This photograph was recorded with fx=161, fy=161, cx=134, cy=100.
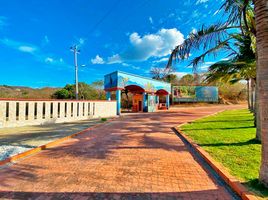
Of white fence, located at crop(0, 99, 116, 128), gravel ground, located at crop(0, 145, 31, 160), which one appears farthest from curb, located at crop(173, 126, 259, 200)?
white fence, located at crop(0, 99, 116, 128)

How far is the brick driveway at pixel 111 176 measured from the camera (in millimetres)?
2961

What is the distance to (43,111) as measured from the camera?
11711mm

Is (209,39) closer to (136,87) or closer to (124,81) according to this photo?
(124,81)

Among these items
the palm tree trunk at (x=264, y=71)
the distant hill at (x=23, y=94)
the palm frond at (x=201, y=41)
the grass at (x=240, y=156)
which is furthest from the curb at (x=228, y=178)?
the distant hill at (x=23, y=94)

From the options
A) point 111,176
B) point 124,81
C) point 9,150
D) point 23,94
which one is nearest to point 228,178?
point 111,176

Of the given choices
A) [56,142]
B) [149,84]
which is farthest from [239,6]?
[149,84]

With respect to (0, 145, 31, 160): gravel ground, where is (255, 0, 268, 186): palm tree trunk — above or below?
above

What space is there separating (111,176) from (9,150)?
4093mm

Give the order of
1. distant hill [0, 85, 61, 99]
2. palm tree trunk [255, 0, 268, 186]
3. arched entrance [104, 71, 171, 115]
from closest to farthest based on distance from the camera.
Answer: palm tree trunk [255, 0, 268, 186] → arched entrance [104, 71, 171, 115] → distant hill [0, 85, 61, 99]

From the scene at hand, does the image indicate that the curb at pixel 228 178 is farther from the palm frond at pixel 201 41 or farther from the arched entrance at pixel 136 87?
the arched entrance at pixel 136 87

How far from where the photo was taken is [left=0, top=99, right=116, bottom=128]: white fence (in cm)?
994

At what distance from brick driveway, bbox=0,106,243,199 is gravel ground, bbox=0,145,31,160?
0.60 meters

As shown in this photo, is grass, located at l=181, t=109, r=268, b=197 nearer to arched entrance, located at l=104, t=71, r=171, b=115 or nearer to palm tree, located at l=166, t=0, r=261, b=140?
palm tree, located at l=166, t=0, r=261, b=140

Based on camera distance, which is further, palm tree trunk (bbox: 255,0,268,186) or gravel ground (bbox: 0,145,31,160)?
→ gravel ground (bbox: 0,145,31,160)
